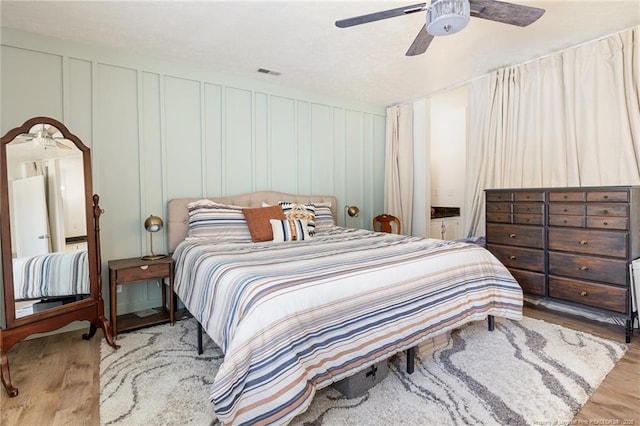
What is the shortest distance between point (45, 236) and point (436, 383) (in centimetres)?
275

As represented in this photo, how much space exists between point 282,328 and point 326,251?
99 centimetres

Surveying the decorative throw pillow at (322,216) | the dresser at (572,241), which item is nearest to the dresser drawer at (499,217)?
the dresser at (572,241)

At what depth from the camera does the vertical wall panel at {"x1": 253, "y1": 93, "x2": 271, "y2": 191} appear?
12.5ft

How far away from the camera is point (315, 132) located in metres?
4.31

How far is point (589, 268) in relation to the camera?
8.52ft

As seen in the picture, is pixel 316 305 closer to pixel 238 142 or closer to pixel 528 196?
pixel 528 196

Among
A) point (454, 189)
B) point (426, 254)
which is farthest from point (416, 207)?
point (426, 254)

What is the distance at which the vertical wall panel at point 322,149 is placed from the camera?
430cm

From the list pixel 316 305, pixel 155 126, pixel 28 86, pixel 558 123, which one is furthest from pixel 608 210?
pixel 28 86

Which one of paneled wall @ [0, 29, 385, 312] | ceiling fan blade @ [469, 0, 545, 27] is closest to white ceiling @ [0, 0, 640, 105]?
paneled wall @ [0, 29, 385, 312]

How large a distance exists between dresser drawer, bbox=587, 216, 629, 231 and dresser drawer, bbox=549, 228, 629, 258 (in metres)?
0.04

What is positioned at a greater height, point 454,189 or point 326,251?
point 454,189

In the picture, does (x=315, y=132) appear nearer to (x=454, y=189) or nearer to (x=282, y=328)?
(x=454, y=189)

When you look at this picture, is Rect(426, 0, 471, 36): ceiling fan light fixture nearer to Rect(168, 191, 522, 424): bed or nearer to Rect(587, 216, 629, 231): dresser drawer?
Rect(168, 191, 522, 424): bed
